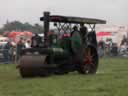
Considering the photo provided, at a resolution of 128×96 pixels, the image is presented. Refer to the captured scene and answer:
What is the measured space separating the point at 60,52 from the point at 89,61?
192cm

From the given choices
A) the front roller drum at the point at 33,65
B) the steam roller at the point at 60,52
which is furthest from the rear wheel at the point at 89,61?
the front roller drum at the point at 33,65

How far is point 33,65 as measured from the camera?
16969mm

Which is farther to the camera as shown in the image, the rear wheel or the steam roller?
the rear wheel

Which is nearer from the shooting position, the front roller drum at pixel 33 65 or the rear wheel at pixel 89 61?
the front roller drum at pixel 33 65

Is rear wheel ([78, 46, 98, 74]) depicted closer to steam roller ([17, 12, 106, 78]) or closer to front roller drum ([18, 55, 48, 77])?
steam roller ([17, 12, 106, 78])

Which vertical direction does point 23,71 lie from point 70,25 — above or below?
below

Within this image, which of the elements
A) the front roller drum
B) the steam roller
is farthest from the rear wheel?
the front roller drum

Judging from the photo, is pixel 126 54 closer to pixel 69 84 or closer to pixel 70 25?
pixel 70 25

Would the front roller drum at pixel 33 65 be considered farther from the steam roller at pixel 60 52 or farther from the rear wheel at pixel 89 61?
the rear wheel at pixel 89 61

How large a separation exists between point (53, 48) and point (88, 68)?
241 centimetres

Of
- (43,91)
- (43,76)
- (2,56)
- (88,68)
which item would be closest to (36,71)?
(43,76)

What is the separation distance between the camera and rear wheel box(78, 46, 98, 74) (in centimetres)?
1901

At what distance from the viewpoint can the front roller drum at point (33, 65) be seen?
17.0 m

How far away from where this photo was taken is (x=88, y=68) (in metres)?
19.5
